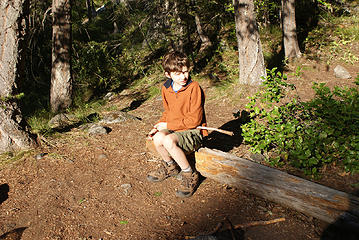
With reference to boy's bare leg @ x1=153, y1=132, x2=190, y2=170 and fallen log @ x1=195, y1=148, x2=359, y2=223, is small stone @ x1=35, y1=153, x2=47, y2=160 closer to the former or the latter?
boy's bare leg @ x1=153, y1=132, x2=190, y2=170

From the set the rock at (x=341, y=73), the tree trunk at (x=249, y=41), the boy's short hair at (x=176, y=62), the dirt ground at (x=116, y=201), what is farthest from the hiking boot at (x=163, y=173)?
the rock at (x=341, y=73)

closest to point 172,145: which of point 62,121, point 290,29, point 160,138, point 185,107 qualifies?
point 160,138

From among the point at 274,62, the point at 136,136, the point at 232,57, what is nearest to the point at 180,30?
the point at 232,57

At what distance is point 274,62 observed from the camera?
24.8 feet

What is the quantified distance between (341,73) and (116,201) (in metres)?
6.02

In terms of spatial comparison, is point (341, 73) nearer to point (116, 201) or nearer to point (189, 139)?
point (189, 139)

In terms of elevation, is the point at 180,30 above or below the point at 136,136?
above

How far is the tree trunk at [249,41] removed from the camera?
18.8 ft

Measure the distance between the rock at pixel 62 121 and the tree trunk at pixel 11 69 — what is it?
4.48 ft

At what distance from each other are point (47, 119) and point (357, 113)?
6.06 metres

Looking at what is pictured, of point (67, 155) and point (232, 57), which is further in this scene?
point (232, 57)

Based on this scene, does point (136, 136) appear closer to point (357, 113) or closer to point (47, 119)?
point (47, 119)

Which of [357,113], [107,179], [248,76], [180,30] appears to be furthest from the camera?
[180,30]

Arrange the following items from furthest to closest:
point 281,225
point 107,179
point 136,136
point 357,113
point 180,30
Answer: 1. point 180,30
2. point 136,136
3. point 107,179
4. point 357,113
5. point 281,225
